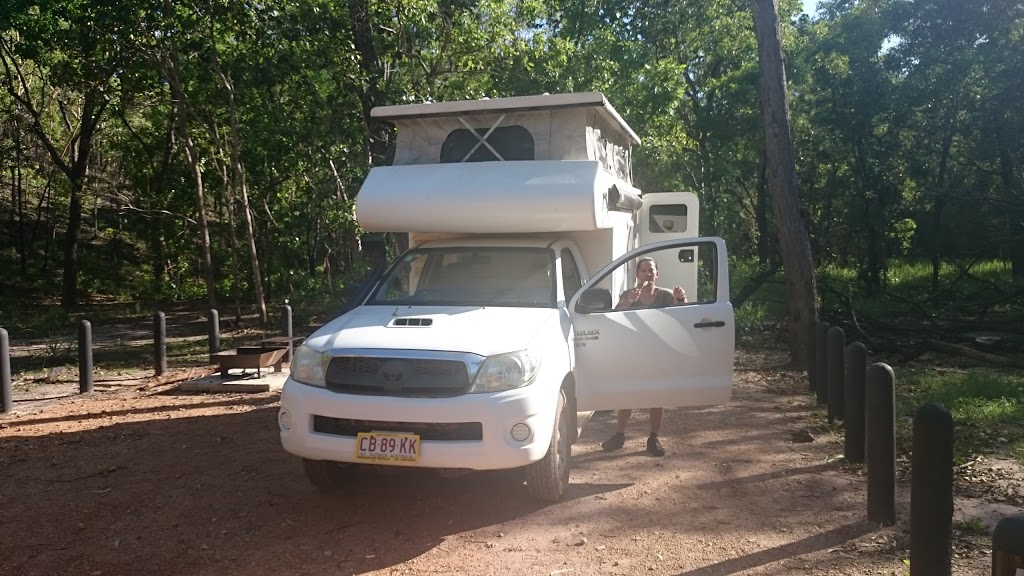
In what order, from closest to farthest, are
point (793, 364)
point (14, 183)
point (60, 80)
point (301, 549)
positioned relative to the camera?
1. point (301, 549)
2. point (793, 364)
3. point (60, 80)
4. point (14, 183)

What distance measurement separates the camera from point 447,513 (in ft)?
19.4

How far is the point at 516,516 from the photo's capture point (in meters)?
5.82

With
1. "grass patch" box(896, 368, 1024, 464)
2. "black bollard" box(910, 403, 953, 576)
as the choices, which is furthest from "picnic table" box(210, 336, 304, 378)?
"black bollard" box(910, 403, 953, 576)

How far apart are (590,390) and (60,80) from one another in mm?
18992

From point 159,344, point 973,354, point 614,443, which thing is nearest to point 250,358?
point 159,344

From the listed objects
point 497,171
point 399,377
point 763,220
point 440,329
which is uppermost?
point 763,220

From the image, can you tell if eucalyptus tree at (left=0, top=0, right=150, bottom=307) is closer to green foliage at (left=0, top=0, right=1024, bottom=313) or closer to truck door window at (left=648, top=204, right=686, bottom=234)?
green foliage at (left=0, top=0, right=1024, bottom=313)

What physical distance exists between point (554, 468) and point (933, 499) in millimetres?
2412

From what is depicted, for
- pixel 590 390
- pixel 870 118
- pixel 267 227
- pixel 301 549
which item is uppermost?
pixel 870 118

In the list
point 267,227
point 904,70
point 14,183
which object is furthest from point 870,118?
point 14,183

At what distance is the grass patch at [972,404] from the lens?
25.0ft

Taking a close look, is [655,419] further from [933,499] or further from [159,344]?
[159,344]

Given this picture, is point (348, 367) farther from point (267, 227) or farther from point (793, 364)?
point (267, 227)

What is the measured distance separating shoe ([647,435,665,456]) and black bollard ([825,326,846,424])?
6.98 ft
